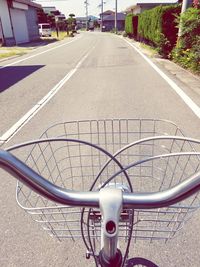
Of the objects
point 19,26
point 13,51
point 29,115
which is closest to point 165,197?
point 29,115

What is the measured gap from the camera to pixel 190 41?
9.73 meters

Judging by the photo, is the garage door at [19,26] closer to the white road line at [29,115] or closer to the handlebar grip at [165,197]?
the white road line at [29,115]

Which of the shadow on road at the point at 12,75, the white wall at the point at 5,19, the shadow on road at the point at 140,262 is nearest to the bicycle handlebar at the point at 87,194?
the shadow on road at the point at 140,262

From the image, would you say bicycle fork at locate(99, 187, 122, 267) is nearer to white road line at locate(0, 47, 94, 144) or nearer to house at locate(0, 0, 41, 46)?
white road line at locate(0, 47, 94, 144)

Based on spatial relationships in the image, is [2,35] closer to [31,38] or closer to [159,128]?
[31,38]

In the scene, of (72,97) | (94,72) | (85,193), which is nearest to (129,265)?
(85,193)

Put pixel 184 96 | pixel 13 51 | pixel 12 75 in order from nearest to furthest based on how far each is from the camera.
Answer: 1. pixel 184 96
2. pixel 12 75
3. pixel 13 51

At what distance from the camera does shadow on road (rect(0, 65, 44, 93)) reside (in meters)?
8.39

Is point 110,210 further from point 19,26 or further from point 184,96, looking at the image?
point 19,26

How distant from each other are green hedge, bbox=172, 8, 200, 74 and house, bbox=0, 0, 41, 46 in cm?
2027

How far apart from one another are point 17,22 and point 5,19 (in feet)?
11.4

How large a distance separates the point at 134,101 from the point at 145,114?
1.00 metres

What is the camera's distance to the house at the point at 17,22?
1007 inches

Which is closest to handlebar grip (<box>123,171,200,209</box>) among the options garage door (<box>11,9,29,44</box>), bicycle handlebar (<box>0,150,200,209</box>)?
bicycle handlebar (<box>0,150,200,209</box>)
